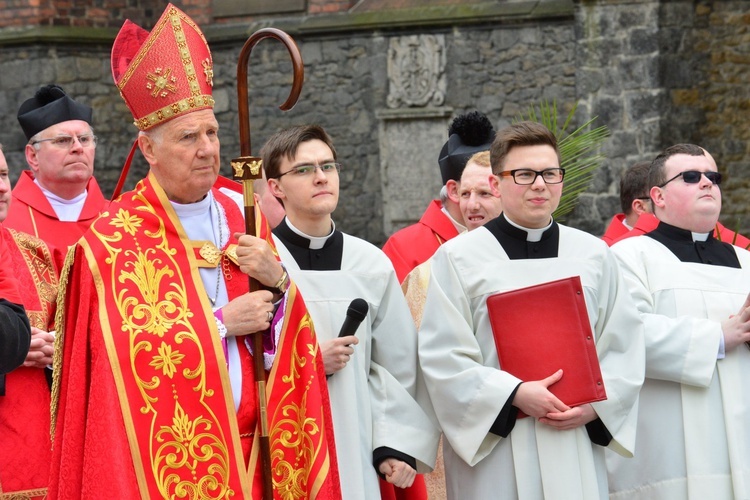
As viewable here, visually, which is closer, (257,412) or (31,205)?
(257,412)

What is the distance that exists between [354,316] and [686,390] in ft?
5.41

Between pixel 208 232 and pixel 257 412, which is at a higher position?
pixel 208 232

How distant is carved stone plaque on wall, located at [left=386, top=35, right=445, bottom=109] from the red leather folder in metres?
10.5

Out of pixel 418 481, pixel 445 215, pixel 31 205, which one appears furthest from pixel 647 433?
pixel 31 205

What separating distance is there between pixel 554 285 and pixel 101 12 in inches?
514

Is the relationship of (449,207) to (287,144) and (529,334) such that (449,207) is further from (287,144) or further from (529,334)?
(529,334)

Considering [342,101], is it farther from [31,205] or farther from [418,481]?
[418,481]

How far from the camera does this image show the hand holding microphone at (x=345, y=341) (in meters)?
4.56

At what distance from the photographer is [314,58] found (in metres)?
15.9

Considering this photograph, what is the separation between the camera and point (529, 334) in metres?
4.75

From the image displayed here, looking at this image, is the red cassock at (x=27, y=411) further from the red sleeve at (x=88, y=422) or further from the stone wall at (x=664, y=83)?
the stone wall at (x=664, y=83)

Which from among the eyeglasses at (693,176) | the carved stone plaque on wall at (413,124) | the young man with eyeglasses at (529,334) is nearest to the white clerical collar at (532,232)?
the young man with eyeglasses at (529,334)

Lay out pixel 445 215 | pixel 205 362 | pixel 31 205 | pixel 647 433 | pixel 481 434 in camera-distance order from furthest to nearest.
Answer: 1. pixel 445 215
2. pixel 31 205
3. pixel 647 433
4. pixel 481 434
5. pixel 205 362

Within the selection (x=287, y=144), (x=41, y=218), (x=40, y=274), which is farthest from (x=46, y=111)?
(x=287, y=144)
